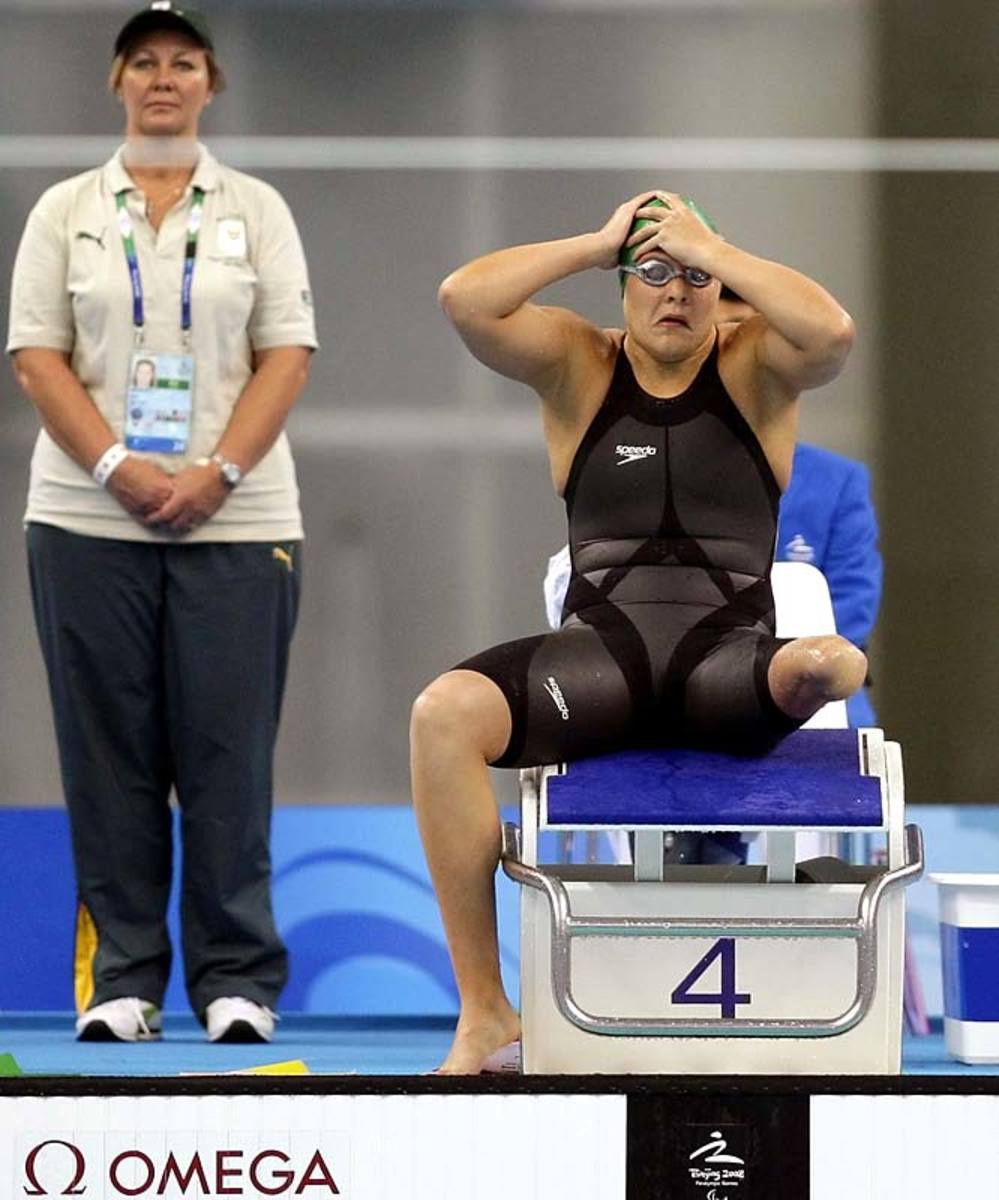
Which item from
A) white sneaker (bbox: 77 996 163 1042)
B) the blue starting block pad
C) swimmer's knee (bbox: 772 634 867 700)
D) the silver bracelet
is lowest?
white sneaker (bbox: 77 996 163 1042)

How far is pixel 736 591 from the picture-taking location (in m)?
3.11

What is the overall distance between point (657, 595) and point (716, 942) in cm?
55

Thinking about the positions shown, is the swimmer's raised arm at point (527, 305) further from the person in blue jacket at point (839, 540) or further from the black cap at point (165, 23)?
the person in blue jacket at point (839, 540)

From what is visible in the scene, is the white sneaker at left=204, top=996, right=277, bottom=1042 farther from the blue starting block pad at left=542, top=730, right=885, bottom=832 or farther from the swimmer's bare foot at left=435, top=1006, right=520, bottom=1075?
the blue starting block pad at left=542, top=730, right=885, bottom=832

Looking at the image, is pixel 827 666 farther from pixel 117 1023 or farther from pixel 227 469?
pixel 117 1023

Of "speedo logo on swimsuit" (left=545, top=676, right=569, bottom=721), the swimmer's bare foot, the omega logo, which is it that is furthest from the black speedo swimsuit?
the omega logo

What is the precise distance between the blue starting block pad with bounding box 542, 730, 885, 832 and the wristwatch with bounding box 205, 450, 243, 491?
1.36 metres

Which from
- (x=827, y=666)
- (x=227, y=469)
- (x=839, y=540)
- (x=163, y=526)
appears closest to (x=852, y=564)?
(x=839, y=540)

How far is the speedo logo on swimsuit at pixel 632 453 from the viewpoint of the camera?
3.12 meters

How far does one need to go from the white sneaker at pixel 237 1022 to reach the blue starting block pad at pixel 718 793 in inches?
49.4

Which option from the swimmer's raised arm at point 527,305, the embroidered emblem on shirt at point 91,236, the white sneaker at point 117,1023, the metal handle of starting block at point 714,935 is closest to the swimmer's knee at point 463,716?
the metal handle of starting block at point 714,935

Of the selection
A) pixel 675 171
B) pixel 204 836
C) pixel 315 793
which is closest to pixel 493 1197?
pixel 204 836

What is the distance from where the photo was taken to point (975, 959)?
12.0 ft

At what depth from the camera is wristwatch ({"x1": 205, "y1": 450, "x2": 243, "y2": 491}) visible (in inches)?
159
